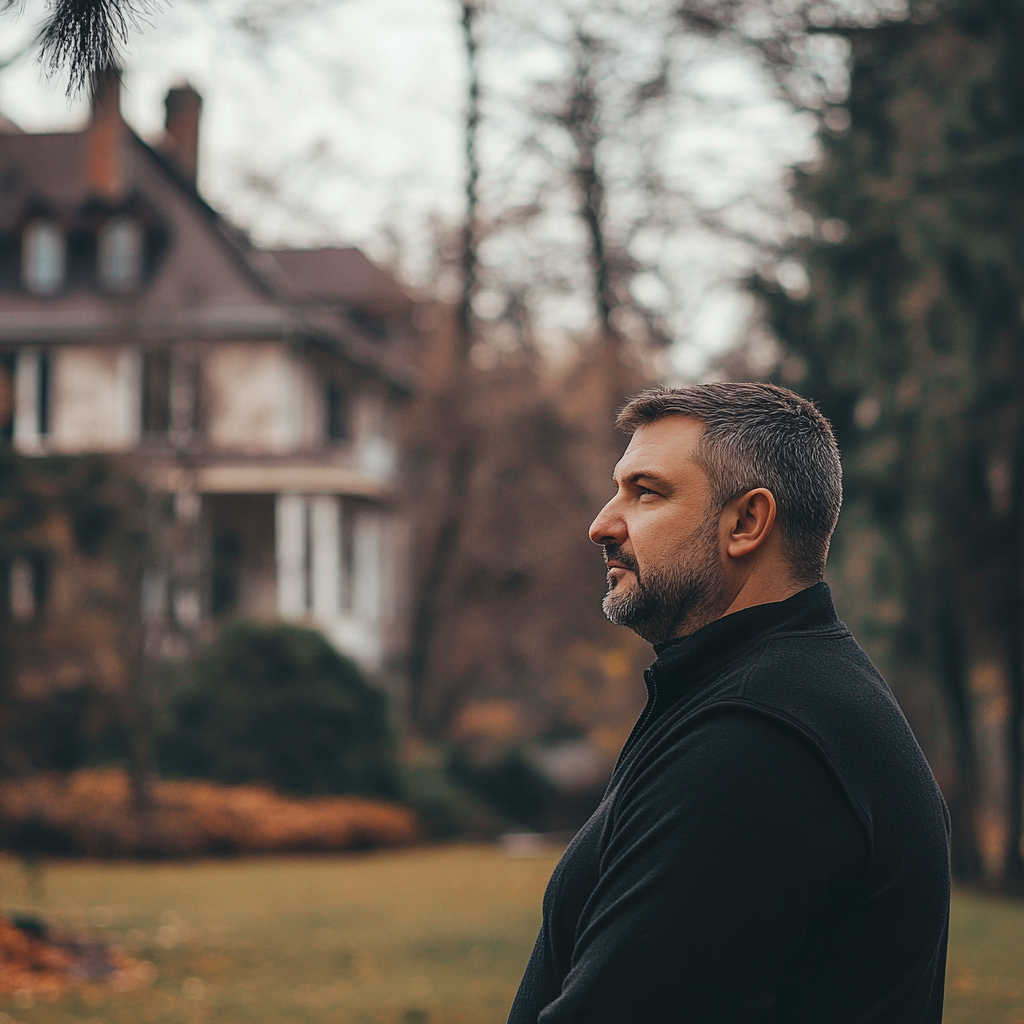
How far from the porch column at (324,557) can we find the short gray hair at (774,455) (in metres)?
27.4

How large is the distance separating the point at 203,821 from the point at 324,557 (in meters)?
11.0

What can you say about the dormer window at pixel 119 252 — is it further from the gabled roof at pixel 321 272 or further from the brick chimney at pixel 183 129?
the brick chimney at pixel 183 129

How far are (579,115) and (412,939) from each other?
14.1 meters

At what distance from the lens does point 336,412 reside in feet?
102

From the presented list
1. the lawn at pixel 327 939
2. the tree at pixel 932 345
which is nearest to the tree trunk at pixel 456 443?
the lawn at pixel 327 939

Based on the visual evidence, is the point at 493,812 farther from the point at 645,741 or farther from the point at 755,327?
the point at 645,741

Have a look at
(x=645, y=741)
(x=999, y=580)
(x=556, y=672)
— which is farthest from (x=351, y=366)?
(x=645, y=741)

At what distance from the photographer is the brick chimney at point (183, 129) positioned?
32094 millimetres

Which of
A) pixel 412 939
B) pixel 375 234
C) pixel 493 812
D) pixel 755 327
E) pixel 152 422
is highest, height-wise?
pixel 375 234

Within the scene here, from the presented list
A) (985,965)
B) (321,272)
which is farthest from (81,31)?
(321,272)

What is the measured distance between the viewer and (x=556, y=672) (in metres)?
29.4

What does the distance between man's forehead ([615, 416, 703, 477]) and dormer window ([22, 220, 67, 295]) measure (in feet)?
95.8

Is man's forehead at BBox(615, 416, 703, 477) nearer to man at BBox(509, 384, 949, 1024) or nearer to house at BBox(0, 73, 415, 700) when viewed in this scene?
man at BBox(509, 384, 949, 1024)

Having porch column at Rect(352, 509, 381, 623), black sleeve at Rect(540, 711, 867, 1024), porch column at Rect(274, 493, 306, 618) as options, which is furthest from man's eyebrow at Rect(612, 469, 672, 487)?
porch column at Rect(352, 509, 381, 623)
